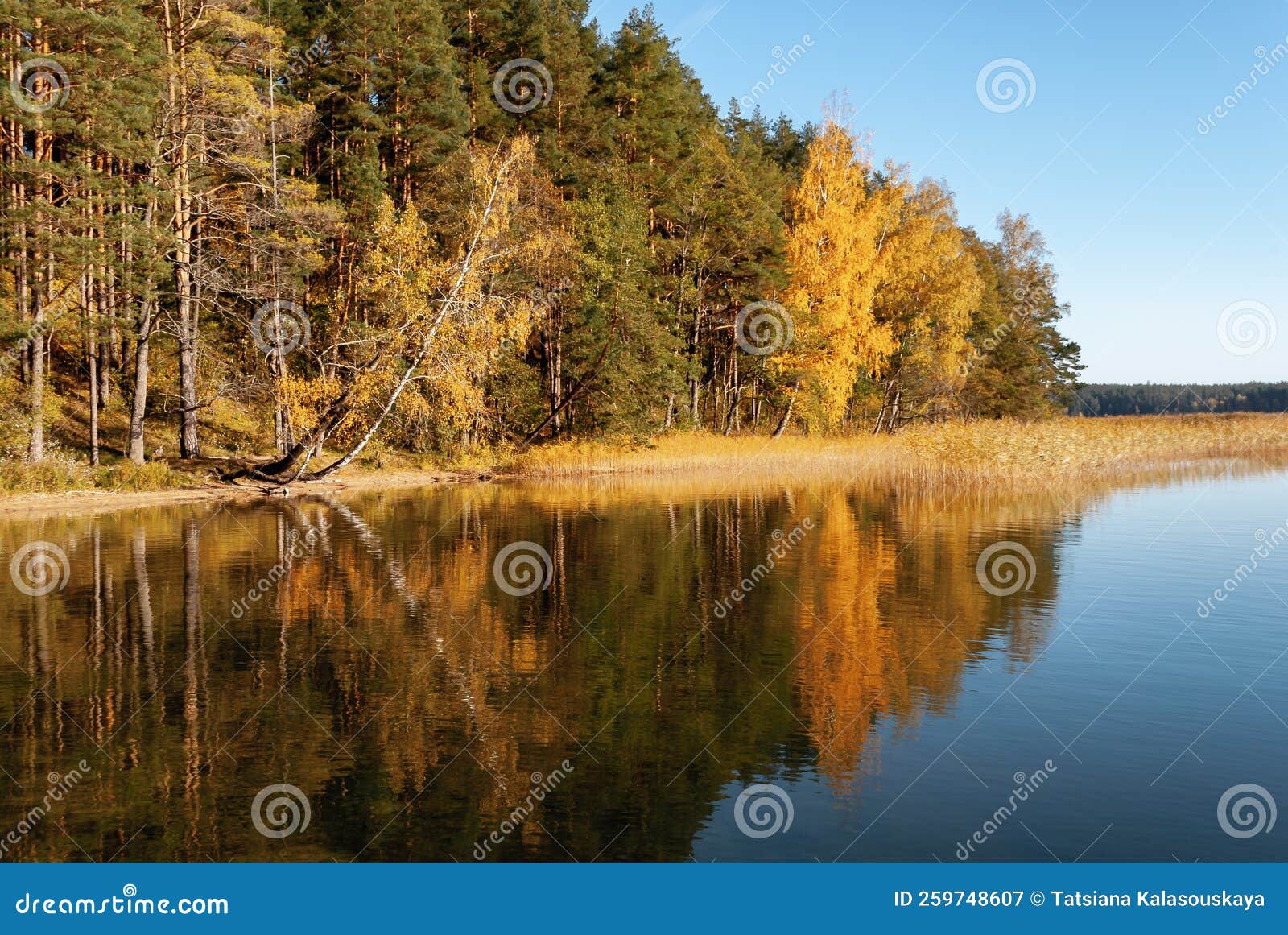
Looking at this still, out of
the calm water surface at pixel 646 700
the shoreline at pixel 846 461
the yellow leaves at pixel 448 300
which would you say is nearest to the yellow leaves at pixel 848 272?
the shoreline at pixel 846 461

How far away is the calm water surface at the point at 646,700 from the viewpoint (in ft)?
29.3

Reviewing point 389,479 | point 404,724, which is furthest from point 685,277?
point 404,724

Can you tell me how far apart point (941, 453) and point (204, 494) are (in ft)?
91.3

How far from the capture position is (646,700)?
42.0 feet

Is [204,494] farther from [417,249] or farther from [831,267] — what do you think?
[831,267]

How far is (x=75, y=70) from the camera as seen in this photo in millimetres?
33906

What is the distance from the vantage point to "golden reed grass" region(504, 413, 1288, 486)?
4134 centimetres

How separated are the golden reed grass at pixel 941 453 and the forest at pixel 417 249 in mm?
2107

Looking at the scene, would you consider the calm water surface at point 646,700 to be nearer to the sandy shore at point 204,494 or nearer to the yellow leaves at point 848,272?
the sandy shore at point 204,494

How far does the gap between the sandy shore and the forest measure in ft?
5.40

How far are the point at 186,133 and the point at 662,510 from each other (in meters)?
22.6

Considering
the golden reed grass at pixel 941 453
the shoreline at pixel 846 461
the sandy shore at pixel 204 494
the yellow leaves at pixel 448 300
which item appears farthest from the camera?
the golden reed grass at pixel 941 453

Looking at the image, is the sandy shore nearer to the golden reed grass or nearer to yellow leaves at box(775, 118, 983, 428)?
the golden reed grass

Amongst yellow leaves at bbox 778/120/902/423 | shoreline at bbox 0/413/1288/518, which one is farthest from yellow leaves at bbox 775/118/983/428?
shoreline at bbox 0/413/1288/518
